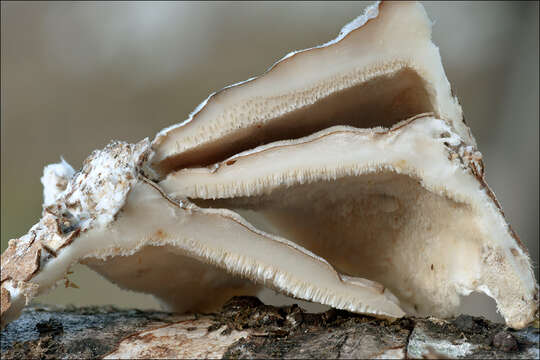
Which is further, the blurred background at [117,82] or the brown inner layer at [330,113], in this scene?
the blurred background at [117,82]

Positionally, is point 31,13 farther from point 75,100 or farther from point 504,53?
point 504,53

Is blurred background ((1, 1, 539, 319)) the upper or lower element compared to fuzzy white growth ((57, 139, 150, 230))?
upper

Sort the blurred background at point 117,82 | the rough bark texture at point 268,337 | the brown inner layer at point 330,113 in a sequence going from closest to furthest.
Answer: the rough bark texture at point 268,337 → the brown inner layer at point 330,113 → the blurred background at point 117,82

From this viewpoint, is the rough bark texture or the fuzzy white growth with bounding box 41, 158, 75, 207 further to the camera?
the fuzzy white growth with bounding box 41, 158, 75, 207

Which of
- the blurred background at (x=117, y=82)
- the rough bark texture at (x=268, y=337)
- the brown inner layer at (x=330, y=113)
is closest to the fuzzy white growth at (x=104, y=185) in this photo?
the brown inner layer at (x=330, y=113)

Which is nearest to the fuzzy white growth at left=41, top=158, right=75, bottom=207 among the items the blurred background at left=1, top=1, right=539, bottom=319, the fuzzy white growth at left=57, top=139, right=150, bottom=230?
the fuzzy white growth at left=57, top=139, right=150, bottom=230

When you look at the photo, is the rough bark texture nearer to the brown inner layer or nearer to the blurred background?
the brown inner layer

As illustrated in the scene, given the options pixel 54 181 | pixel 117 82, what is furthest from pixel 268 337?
pixel 117 82

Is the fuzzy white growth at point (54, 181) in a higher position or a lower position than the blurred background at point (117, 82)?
lower

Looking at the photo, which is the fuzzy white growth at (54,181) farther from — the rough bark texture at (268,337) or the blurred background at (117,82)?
the blurred background at (117,82)
